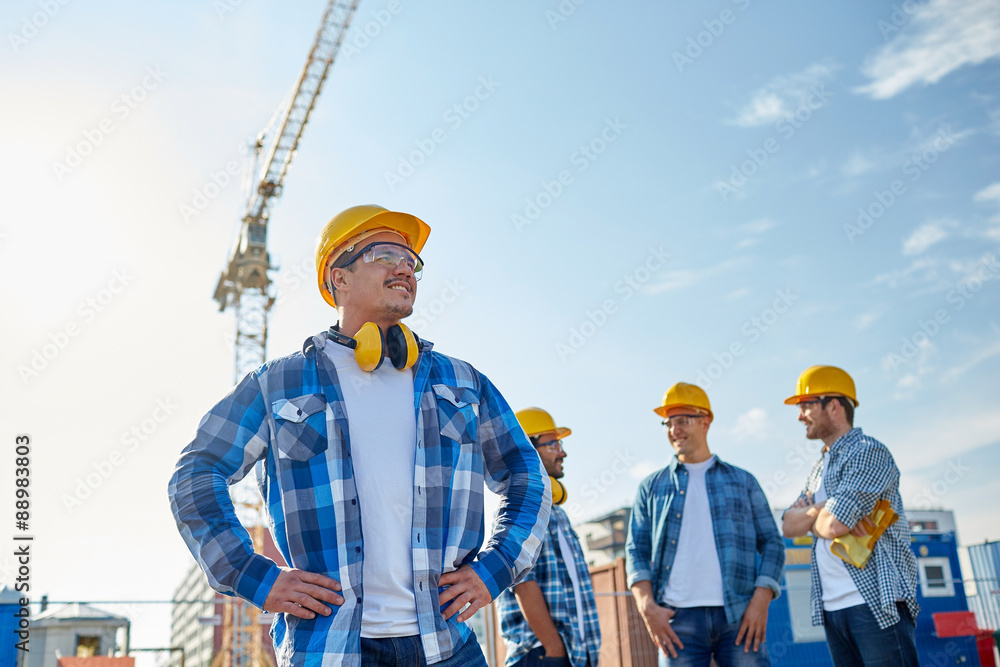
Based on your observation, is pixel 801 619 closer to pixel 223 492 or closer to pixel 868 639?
pixel 868 639

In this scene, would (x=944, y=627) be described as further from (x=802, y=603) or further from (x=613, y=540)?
(x=613, y=540)

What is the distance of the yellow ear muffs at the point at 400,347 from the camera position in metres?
2.82

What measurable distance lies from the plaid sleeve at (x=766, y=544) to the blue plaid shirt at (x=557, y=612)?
3.60 ft

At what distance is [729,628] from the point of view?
5.03 meters

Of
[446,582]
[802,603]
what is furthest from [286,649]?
[802,603]

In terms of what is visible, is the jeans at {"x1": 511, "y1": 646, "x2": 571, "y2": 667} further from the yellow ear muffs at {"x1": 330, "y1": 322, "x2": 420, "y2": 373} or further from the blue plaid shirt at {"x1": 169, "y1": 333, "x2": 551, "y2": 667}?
the yellow ear muffs at {"x1": 330, "y1": 322, "x2": 420, "y2": 373}

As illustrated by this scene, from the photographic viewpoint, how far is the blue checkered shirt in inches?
188

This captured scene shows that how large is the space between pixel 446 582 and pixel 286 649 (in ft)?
1.63

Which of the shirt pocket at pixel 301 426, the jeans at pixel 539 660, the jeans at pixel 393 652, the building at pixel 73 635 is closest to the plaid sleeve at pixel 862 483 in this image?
the jeans at pixel 539 660

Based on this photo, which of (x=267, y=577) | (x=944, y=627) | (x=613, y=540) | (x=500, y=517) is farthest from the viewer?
(x=613, y=540)

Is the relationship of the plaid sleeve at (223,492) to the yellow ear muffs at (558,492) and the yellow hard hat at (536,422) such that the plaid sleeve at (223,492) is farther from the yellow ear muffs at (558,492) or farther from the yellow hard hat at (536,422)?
the yellow hard hat at (536,422)

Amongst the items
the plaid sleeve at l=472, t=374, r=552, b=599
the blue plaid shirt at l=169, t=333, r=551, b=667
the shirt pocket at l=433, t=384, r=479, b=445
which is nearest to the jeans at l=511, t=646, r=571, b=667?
the plaid sleeve at l=472, t=374, r=552, b=599

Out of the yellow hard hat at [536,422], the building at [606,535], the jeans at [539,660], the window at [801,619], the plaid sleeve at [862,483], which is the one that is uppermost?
the building at [606,535]

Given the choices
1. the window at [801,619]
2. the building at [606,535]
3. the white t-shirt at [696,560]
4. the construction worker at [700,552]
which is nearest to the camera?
the construction worker at [700,552]
